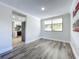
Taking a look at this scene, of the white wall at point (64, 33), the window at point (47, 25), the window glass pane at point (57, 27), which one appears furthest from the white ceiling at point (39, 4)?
the window at point (47, 25)

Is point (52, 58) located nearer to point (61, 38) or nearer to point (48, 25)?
point (61, 38)

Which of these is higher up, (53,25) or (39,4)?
(39,4)

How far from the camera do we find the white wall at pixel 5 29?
302 centimetres

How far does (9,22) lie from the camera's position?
3.46 m

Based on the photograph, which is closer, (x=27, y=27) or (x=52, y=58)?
(x=52, y=58)

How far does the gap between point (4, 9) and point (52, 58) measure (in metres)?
3.36

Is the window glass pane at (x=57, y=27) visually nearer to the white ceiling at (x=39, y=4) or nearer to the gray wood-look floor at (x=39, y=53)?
the white ceiling at (x=39, y=4)

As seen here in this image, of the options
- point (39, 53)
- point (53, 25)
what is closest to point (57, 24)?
point (53, 25)

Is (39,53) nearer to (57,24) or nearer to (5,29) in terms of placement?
(5,29)

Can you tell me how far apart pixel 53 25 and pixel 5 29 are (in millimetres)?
4612

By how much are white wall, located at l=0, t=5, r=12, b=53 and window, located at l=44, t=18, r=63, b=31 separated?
14.2 feet

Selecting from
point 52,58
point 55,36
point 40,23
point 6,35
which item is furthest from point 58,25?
point 6,35

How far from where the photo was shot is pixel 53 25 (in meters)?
6.39

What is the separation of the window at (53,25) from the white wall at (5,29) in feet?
14.2
